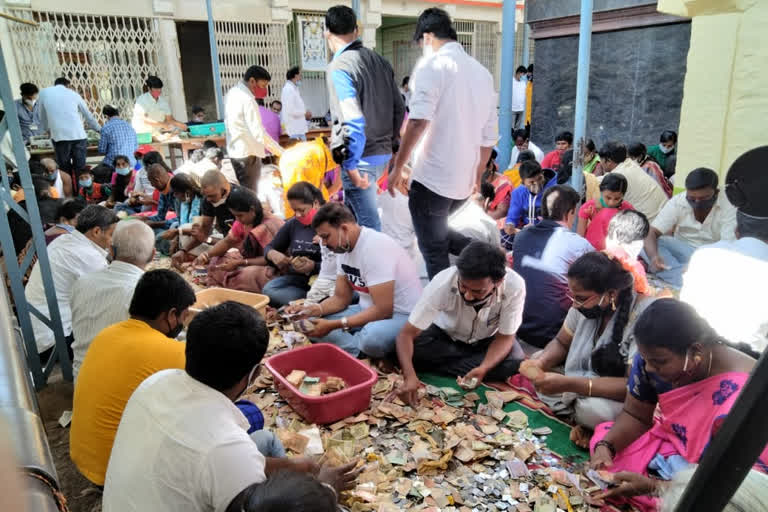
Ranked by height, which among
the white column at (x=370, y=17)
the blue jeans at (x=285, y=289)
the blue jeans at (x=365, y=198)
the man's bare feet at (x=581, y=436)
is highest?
the white column at (x=370, y=17)

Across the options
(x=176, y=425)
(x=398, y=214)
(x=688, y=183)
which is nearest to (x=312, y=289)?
(x=398, y=214)

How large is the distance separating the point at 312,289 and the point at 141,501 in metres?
2.67

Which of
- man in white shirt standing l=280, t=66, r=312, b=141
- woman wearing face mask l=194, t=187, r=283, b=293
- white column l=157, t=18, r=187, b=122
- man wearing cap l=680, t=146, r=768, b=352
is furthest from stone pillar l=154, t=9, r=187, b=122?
man wearing cap l=680, t=146, r=768, b=352

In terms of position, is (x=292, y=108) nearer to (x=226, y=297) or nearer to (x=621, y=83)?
(x=621, y=83)

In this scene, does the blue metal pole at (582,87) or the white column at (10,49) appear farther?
the white column at (10,49)

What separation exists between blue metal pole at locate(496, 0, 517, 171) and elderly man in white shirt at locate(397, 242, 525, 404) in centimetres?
349

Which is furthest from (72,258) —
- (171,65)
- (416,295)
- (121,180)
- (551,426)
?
(171,65)

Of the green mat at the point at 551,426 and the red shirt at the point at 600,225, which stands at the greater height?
the red shirt at the point at 600,225

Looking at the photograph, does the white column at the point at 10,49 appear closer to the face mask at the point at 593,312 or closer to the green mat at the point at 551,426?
the green mat at the point at 551,426

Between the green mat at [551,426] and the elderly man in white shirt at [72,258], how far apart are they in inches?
91.5

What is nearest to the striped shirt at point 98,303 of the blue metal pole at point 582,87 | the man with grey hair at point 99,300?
the man with grey hair at point 99,300

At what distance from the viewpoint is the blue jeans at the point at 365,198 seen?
397cm

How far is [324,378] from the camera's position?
341 centimetres

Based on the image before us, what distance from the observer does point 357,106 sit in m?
3.67
